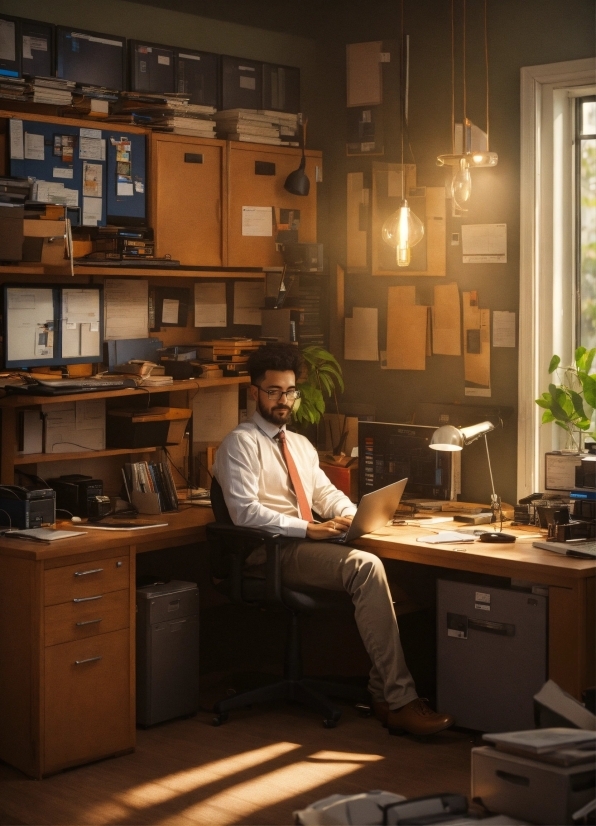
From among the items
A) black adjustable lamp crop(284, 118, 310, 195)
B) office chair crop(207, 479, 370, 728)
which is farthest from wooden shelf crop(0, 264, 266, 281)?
office chair crop(207, 479, 370, 728)

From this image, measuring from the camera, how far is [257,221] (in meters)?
5.42

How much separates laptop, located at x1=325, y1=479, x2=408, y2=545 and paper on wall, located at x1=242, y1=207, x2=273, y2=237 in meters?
1.60

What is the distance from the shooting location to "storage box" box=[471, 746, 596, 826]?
103 inches

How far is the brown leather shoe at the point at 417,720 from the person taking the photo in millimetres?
4199

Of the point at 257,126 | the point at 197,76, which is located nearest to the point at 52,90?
the point at 197,76

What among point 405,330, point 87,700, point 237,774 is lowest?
point 237,774

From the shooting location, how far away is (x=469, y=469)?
207 inches

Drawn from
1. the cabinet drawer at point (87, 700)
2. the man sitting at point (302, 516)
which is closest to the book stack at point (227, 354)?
the man sitting at point (302, 516)

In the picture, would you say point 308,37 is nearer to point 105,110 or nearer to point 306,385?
point 105,110

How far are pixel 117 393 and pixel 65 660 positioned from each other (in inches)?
46.3

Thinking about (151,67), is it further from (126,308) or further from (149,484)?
(149,484)

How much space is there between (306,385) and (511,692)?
73.5 inches

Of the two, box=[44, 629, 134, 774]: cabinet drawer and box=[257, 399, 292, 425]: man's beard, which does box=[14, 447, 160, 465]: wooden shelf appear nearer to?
box=[257, 399, 292, 425]: man's beard

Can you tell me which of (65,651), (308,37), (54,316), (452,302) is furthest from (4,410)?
(308,37)
